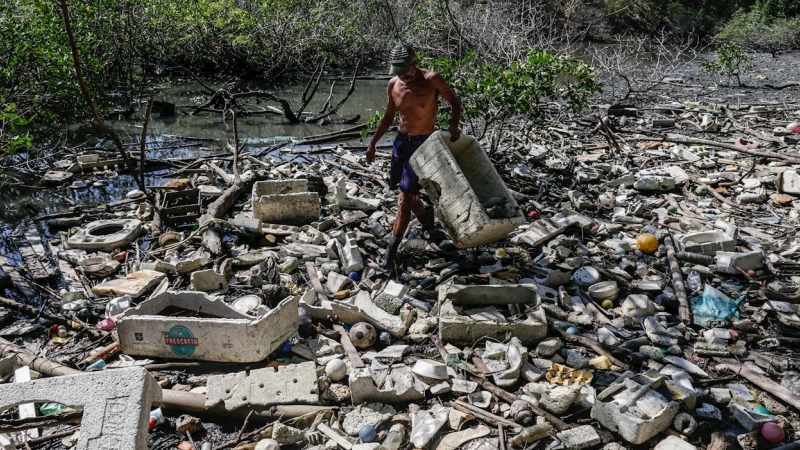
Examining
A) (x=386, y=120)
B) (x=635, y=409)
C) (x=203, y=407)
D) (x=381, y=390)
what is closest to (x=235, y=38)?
(x=386, y=120)

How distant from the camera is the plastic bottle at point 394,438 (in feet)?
10.6

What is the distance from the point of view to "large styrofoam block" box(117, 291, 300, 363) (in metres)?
3.86

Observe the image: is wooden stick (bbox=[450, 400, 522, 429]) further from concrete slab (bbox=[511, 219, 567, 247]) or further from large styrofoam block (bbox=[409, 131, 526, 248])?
concrete slab (bbox=[511, 219, 567, 247])

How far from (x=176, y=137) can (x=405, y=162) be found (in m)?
6.80

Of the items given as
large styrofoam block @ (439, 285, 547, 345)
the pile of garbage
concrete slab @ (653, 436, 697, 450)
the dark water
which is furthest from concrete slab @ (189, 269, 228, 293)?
concrete slab @ (653, 436, 697, 450)

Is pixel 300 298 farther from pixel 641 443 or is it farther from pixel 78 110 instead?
pixel 78 110

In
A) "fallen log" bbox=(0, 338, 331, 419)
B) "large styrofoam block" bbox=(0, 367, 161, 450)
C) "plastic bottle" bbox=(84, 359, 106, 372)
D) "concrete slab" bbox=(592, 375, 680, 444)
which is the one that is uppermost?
"large styrofoam block" bbox=(0, 367, 161, 450)

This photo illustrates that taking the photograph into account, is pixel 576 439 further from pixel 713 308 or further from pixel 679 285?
pixel 679 285

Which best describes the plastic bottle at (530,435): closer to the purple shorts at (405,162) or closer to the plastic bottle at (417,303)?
Result: the plastic bottle at (417,303)

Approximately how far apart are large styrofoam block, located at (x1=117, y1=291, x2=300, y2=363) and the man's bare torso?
208 centimetres

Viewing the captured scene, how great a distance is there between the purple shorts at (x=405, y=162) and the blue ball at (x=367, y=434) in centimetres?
241

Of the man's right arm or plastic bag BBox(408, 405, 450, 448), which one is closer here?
plastic bag BBox(408, 405, 450, 448)

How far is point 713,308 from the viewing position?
181 inches

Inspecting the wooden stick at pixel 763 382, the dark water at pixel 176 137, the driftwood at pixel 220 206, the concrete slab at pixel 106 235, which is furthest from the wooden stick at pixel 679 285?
the dark water at pixel 176 137
